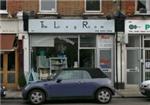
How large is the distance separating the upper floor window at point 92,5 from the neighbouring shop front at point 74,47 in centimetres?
92

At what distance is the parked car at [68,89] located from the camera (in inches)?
711

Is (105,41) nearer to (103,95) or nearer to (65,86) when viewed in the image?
(103,95)

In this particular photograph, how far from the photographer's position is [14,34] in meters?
24.2

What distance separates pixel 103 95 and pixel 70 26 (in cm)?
686

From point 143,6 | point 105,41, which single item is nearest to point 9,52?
point 105,41

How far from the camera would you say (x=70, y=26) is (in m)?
24.2

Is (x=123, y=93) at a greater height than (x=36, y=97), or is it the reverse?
(x=36, y=97)

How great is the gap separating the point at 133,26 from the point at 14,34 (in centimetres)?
638

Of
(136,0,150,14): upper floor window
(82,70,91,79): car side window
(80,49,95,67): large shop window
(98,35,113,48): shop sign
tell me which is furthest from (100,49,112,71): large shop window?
(82,70,91,79): car side window

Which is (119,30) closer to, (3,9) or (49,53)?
(49,53)

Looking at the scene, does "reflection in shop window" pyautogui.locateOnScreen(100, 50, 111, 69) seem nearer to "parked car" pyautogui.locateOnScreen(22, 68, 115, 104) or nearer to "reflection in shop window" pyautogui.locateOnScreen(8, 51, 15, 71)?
"reflection in shop window" pyautogui.locateOnScreen(8, 51, 15, 71)

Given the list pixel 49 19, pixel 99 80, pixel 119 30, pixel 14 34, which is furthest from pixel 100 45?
pixel 99 80

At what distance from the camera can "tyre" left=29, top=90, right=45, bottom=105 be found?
18.1 m

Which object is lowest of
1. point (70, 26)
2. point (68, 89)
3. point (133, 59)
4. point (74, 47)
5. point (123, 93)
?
point (123, 93)
